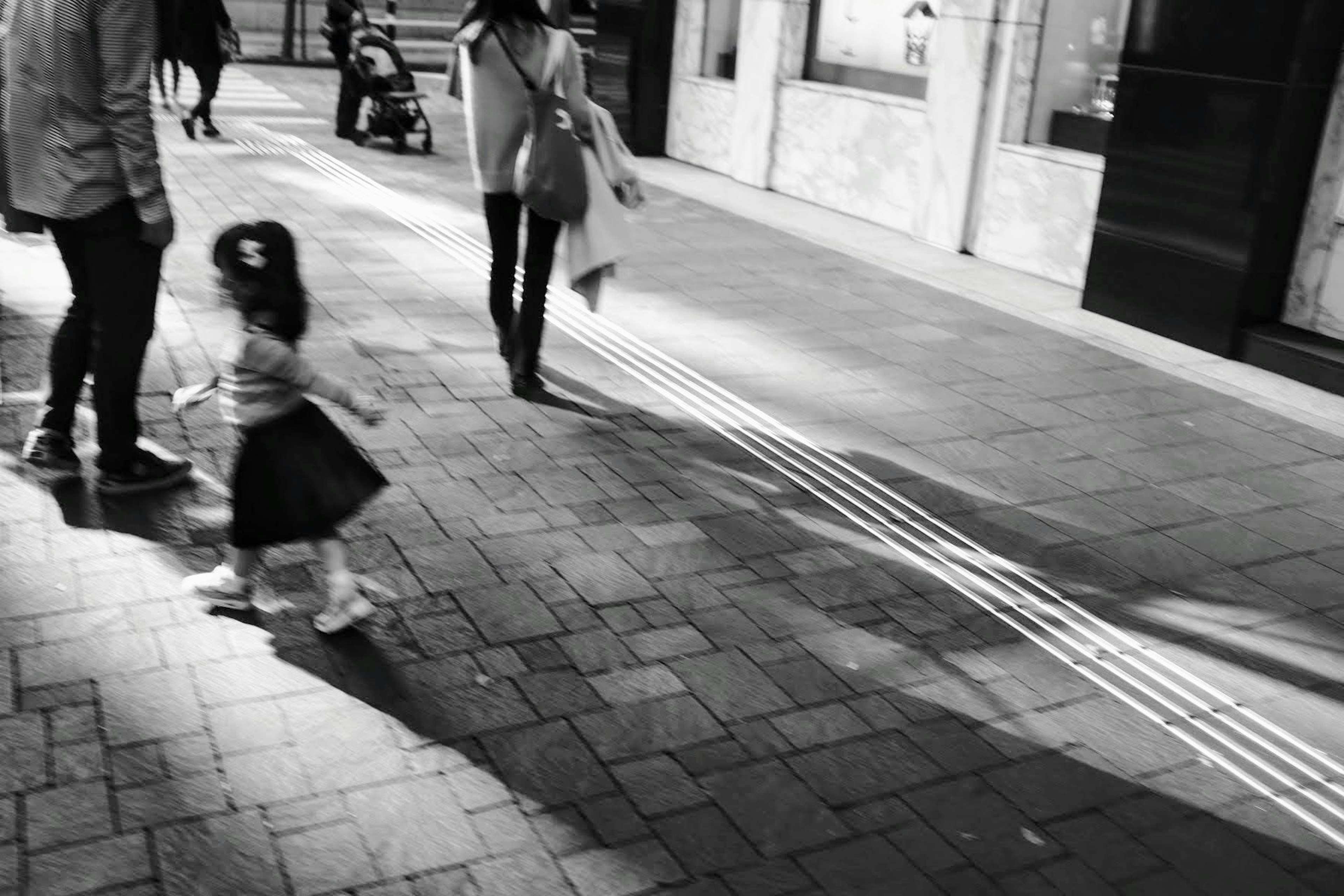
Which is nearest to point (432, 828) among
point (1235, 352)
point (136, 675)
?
point (136, 675)

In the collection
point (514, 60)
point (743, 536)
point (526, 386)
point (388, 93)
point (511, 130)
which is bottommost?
point (743, 536)

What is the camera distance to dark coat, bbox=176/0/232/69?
41.2 feet

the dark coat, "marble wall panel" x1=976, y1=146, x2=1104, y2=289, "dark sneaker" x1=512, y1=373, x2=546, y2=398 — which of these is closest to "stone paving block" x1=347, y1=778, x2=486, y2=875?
"dark sneaker" x1=512, y1=373, x2=546, y2=398

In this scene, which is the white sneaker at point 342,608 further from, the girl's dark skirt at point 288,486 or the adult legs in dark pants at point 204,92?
the adult legs in dark pants at point 204,92

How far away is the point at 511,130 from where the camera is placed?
5.86m

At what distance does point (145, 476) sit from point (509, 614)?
63.9 inches

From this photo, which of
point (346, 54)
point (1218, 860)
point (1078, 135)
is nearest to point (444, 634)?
point (1218, 860)

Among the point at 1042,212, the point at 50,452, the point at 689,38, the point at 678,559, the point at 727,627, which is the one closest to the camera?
the point at 727,627

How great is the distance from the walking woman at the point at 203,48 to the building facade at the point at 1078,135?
474 centimetres

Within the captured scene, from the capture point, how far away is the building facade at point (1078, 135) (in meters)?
7.46

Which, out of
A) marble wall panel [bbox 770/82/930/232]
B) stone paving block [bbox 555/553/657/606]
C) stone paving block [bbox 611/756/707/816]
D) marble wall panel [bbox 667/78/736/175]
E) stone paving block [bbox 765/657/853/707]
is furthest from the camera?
marble wall panel [bbox 667/78/736/175]

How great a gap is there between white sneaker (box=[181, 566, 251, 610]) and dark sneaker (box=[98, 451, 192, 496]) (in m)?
0.85

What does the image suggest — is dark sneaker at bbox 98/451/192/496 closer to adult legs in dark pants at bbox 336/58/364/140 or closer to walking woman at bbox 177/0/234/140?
walking woman at bbox 177/0/234/140

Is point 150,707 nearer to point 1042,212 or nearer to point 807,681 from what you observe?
point 807,681
